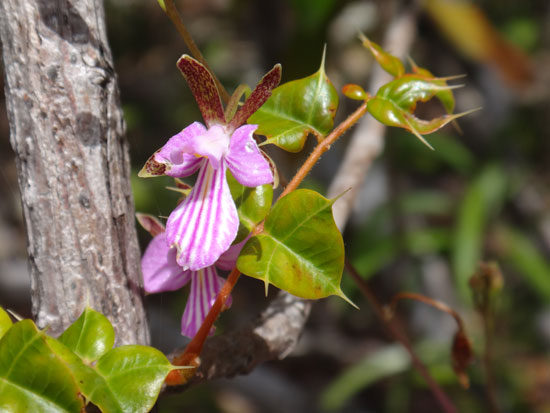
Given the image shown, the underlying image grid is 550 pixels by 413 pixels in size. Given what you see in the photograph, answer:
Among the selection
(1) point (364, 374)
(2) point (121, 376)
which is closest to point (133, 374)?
(2) point (121, 376)

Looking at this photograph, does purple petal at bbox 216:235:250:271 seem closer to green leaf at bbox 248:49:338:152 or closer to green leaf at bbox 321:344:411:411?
green leaf at bbox 248:49:338:152

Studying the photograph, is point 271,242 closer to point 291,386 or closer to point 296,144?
point 296,144

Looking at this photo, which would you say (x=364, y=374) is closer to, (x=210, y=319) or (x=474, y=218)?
(x=474, y=218)

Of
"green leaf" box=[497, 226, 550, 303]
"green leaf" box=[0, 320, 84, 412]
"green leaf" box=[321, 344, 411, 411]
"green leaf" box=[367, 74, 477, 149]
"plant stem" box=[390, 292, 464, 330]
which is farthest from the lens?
"green leaf" box=[497, 226, 550, 303]

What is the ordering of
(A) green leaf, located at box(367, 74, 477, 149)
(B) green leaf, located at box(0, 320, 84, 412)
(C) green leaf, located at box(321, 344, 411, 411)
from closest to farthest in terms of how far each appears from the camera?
(B) green leaf, located at box(0, 320, 84, 412)
(A) green leaf, located at box(367, 74, 477, 149)
(C) green leaf, located at box(321, 344, 411, 411)

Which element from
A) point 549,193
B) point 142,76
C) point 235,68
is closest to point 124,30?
point 142,76

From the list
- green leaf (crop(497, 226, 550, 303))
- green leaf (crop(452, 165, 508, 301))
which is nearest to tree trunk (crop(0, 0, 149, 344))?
green leaf (crop(452, 165, 508, 301))
